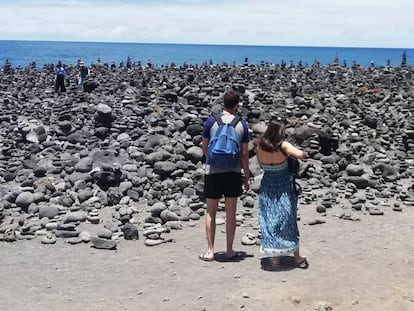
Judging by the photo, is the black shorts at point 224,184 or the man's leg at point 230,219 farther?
the man's leg at point 230,219

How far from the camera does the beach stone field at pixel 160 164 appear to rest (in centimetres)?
1079

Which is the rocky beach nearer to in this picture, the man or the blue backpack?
the man

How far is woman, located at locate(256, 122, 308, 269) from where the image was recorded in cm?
821

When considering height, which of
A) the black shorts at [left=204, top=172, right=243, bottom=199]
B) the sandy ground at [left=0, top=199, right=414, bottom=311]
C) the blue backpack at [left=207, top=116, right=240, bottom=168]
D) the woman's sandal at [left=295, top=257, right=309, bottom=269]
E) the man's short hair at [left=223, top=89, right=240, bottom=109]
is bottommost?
the sandy ground at [left=0, top=199, right=414, bottom=311]

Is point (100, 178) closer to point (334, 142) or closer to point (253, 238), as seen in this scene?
point (253, 238)

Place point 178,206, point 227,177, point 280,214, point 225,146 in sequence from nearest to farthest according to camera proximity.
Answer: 1. point 225,146
2. point 280,214
3. point 227,177
4. point 178,206

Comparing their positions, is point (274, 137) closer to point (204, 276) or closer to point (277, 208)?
point (277, 208)

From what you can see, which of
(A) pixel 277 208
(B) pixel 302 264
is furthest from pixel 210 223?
(B) pixel 302 264

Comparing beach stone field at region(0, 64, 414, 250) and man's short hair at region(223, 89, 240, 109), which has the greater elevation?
man's short hair at region(223, 89, 240, 109)

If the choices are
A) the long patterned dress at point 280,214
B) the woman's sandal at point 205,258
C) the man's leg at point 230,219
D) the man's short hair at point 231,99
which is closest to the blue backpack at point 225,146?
the man's short hair at point 231,99

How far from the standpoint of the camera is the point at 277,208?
8.34 meters

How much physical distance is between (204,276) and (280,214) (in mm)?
1251

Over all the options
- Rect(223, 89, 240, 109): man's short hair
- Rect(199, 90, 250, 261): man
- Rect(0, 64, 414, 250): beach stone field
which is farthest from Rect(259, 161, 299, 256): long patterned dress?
Rect(0, 64, 414, 250): beach stone field

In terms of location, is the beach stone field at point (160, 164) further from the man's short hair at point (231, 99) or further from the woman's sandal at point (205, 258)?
the man's short hair at point (231, 99)
